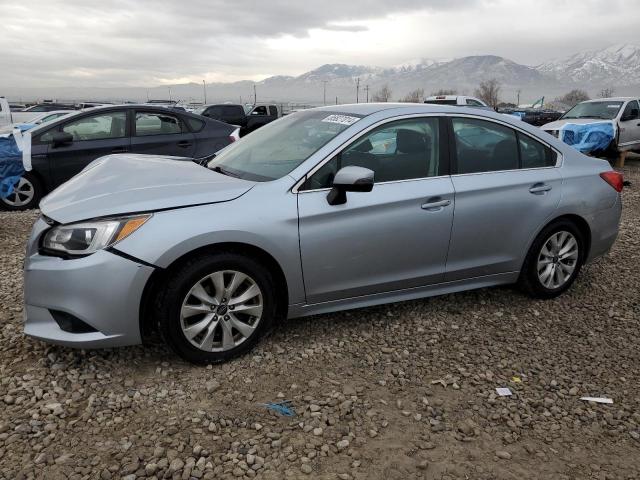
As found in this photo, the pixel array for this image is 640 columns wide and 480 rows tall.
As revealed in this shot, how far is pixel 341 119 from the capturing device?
3.65m

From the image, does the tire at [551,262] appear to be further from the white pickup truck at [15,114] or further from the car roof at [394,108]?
the white pickup truck at [15,114]

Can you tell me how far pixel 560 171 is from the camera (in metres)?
4.12

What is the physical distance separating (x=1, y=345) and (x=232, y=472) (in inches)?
76.4

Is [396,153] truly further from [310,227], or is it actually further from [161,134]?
[161,134]

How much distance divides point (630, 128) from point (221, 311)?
12.9 m

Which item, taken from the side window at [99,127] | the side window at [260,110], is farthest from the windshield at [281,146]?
the side window at [260,110]

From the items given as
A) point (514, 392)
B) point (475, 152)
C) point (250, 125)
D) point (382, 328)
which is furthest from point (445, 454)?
point (250, 125)

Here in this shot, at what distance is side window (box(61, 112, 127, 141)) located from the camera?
7.23 m

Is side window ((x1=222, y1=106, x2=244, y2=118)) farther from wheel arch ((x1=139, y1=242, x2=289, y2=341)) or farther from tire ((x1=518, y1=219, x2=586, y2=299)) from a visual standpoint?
wheel arch ((x1=139, y1=242, x2=289, y2=341))

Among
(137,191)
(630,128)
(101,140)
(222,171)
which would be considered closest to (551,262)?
(222,171)

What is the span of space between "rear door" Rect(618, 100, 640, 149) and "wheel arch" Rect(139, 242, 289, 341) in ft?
39.5

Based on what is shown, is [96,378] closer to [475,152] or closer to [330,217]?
[330,217]

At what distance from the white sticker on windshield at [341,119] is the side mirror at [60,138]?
4.74 m

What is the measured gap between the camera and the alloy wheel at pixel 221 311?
9.70 ft
